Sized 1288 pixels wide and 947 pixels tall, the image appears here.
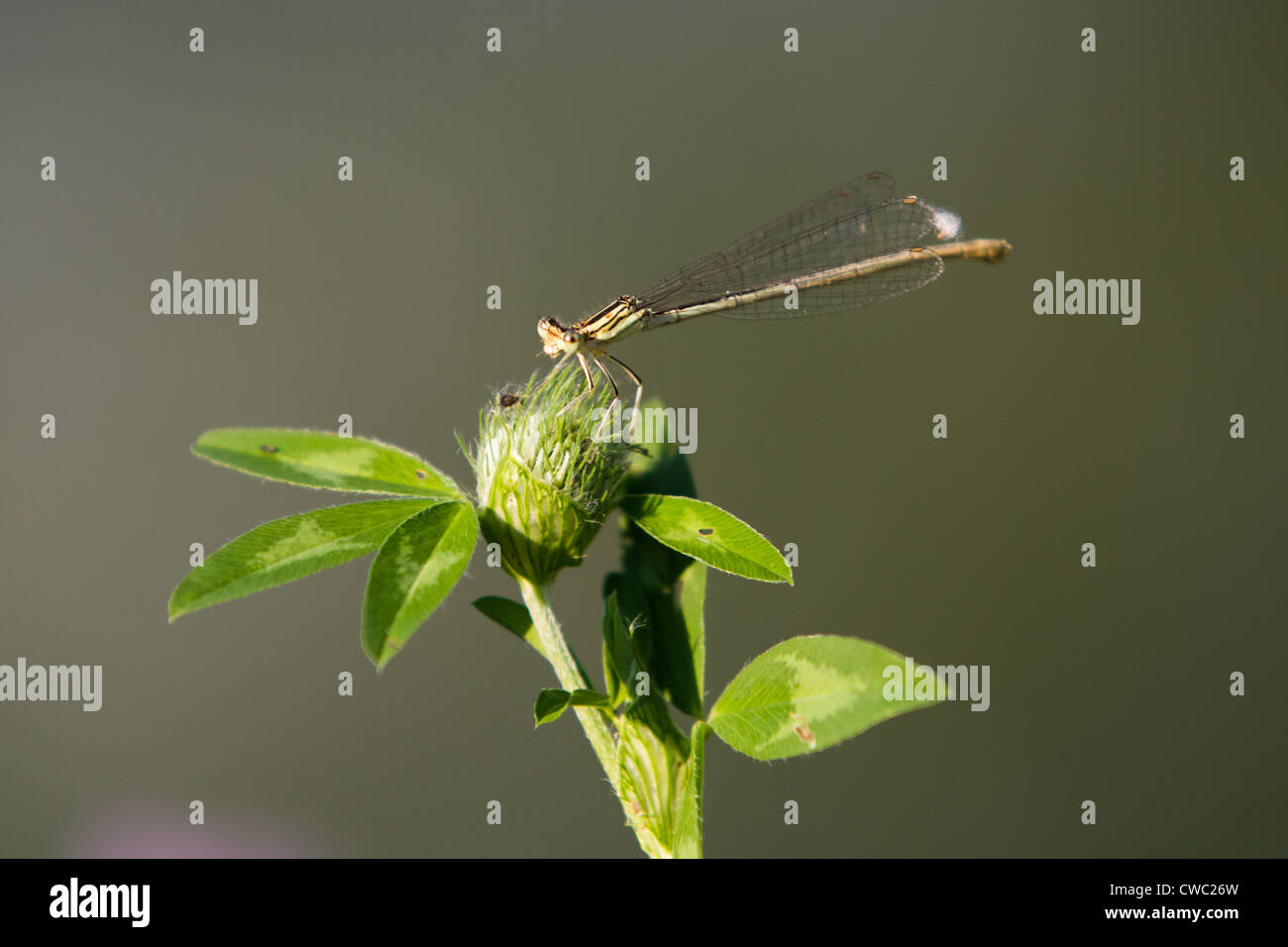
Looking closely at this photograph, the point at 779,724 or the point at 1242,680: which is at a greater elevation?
the point at 779,724

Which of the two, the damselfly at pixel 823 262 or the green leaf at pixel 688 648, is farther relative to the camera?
the damselfly at pixel 823 262

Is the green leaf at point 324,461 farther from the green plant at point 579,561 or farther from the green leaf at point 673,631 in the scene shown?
the green leaf at point 673,631

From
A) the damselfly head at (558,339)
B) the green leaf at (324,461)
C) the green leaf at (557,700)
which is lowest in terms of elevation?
the green leaf at (557,700)

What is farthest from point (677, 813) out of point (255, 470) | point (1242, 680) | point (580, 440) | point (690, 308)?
point (1242, 680)

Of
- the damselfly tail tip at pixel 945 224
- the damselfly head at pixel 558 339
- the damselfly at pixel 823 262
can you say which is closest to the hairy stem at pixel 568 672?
the damselfly head at pixel 558 339

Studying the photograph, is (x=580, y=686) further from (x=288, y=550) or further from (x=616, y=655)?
(x=288, y=550)

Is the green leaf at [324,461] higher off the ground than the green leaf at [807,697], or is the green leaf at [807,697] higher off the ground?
the green leaf at [324,461]

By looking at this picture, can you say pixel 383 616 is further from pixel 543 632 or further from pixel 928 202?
pixel 928 202
